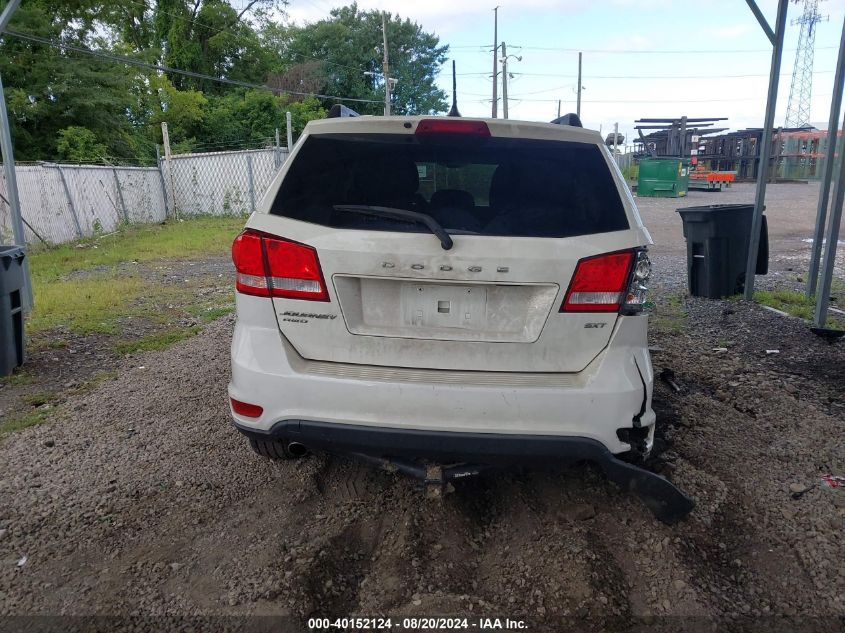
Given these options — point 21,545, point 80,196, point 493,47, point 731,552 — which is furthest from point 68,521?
point 493,47

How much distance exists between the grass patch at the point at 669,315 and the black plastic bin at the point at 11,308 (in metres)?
5.49

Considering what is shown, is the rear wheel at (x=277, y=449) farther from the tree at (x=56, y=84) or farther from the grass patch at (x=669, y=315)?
the tree at (x=56, y=84)

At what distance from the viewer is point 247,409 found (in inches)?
102

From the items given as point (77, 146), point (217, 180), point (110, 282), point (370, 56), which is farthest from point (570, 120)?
point (370, 56)

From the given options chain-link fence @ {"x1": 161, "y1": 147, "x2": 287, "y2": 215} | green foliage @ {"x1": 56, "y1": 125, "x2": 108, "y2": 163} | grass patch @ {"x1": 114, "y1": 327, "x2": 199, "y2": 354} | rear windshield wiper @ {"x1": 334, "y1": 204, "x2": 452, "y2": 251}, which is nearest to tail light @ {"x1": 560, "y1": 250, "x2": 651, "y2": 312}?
rear windshield wiper @ {"x1": 334, "y1": 204, "x2": 452, "y2": 251}

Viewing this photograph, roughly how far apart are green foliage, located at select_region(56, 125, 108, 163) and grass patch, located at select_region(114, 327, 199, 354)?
16.8 m

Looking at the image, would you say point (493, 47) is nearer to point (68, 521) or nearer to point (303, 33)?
point (303, 33)

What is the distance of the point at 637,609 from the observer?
236cm

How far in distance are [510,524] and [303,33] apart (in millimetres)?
50961

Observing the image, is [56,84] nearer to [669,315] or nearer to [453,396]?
[669,315]

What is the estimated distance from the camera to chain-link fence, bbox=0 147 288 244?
13.5 m

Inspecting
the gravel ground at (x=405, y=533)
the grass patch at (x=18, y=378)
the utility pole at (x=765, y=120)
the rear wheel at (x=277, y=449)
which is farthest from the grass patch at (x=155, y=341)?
the utility pole at (x=765, y=120)

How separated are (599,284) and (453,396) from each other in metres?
0.71

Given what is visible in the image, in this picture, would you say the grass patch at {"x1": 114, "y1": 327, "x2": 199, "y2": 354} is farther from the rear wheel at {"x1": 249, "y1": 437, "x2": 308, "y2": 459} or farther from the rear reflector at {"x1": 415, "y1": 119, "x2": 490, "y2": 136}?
the rear reflector at {"x1": 415, "y1": 119, "x2": 490, "y2": 136}
